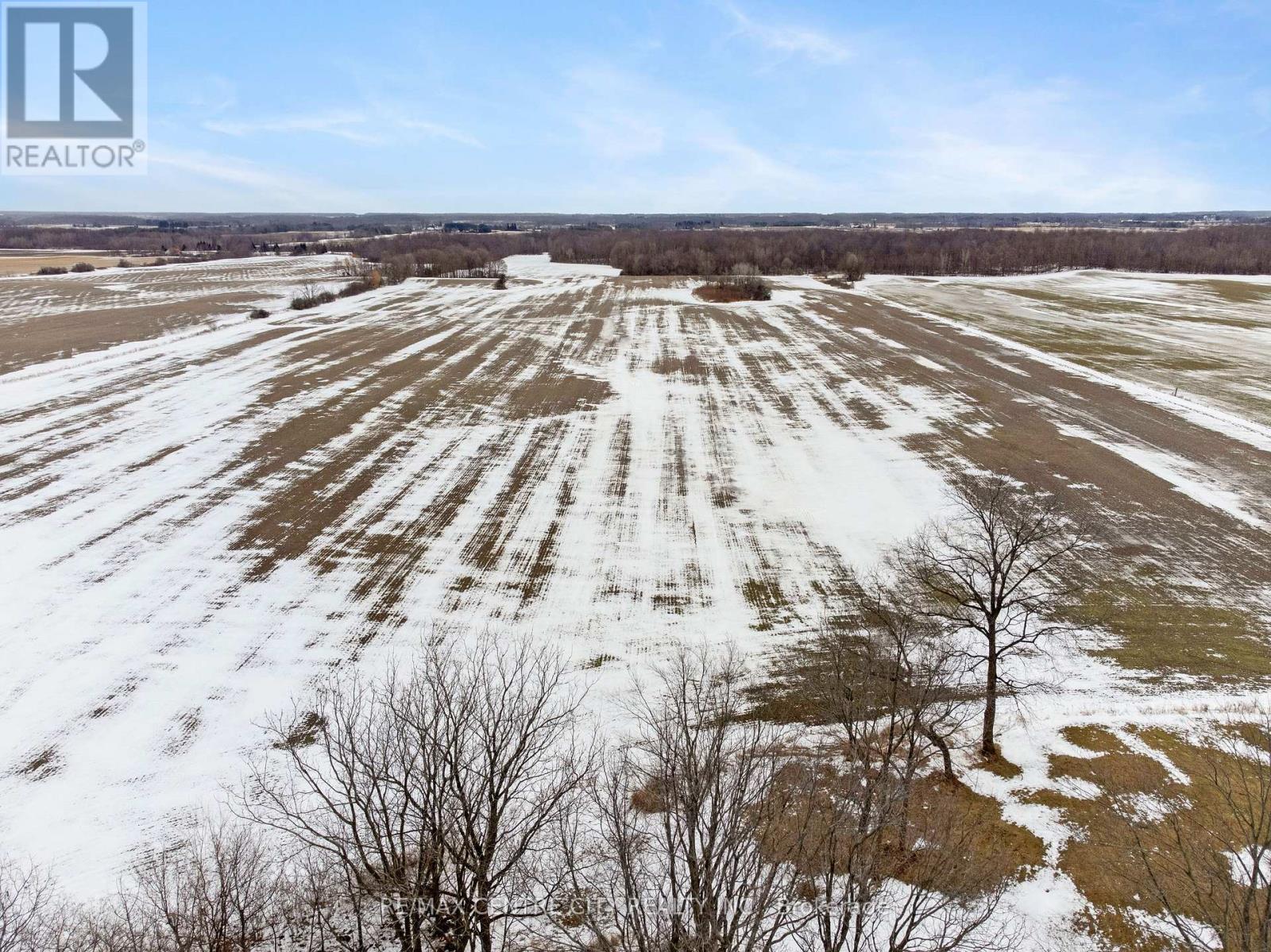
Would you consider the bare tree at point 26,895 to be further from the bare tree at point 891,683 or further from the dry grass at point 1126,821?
the dry grass at point 1126,821

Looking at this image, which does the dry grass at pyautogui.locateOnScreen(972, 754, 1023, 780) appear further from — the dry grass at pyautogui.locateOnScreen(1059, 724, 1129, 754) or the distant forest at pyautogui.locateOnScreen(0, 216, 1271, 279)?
the distant forest at pyautogui.locateOnScreen(0, 216, 1271, 279)

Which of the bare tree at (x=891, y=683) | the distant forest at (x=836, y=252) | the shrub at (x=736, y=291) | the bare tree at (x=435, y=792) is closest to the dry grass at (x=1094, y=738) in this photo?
Answer: the bare tree at (x=891, y=683)

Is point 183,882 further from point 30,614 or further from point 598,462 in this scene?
point 598,462

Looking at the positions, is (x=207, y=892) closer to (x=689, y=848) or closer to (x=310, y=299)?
(x=689, y=848)

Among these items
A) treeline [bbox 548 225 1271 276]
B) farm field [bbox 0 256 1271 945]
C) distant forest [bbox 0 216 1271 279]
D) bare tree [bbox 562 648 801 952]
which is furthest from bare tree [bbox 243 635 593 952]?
treeline [bbox 548 225 1271 276]

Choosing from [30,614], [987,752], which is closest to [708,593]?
[987,752]

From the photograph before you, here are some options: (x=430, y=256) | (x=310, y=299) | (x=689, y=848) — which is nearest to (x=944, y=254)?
(x=430, y=256)
